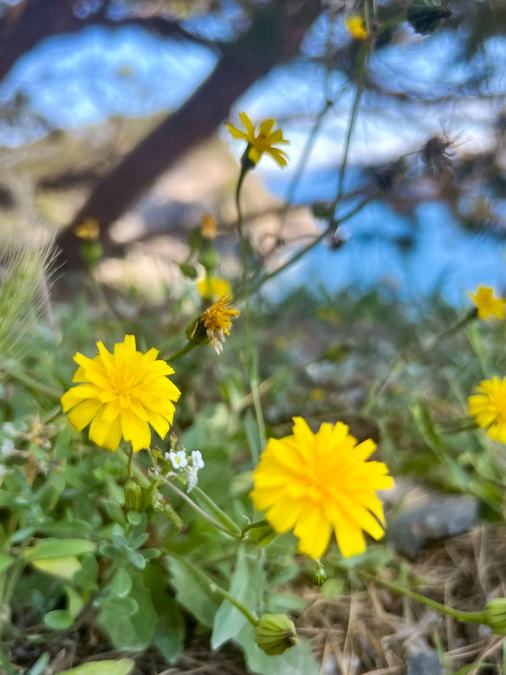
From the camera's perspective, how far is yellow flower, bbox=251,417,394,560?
429 mm

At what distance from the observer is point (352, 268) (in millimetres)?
1893

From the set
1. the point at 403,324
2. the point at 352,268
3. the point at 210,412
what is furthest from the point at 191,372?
the point at 352,268

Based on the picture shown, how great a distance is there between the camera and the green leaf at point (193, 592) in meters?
0.67

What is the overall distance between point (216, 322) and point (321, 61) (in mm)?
1007

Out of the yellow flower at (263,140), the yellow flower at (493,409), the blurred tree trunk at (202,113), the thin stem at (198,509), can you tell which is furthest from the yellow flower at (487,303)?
the blurred tree trunk at (202,113)

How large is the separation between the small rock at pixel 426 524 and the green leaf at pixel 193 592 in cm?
35

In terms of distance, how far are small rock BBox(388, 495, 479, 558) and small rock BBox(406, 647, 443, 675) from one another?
20 cm

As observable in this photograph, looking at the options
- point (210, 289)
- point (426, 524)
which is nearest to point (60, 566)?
point (210, 289)

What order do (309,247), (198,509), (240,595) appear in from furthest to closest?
(309,247) < (240,595) < (198,509)

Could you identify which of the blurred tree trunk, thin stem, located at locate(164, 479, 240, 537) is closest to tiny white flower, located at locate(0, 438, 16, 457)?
thin stem, located at locate(164, 479, 240, 537)

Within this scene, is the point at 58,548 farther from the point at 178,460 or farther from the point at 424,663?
the point at 424,663

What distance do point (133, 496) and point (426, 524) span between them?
0.54m

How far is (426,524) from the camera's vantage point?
3.13 ft

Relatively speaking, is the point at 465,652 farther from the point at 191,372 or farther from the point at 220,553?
the point at 191,372
